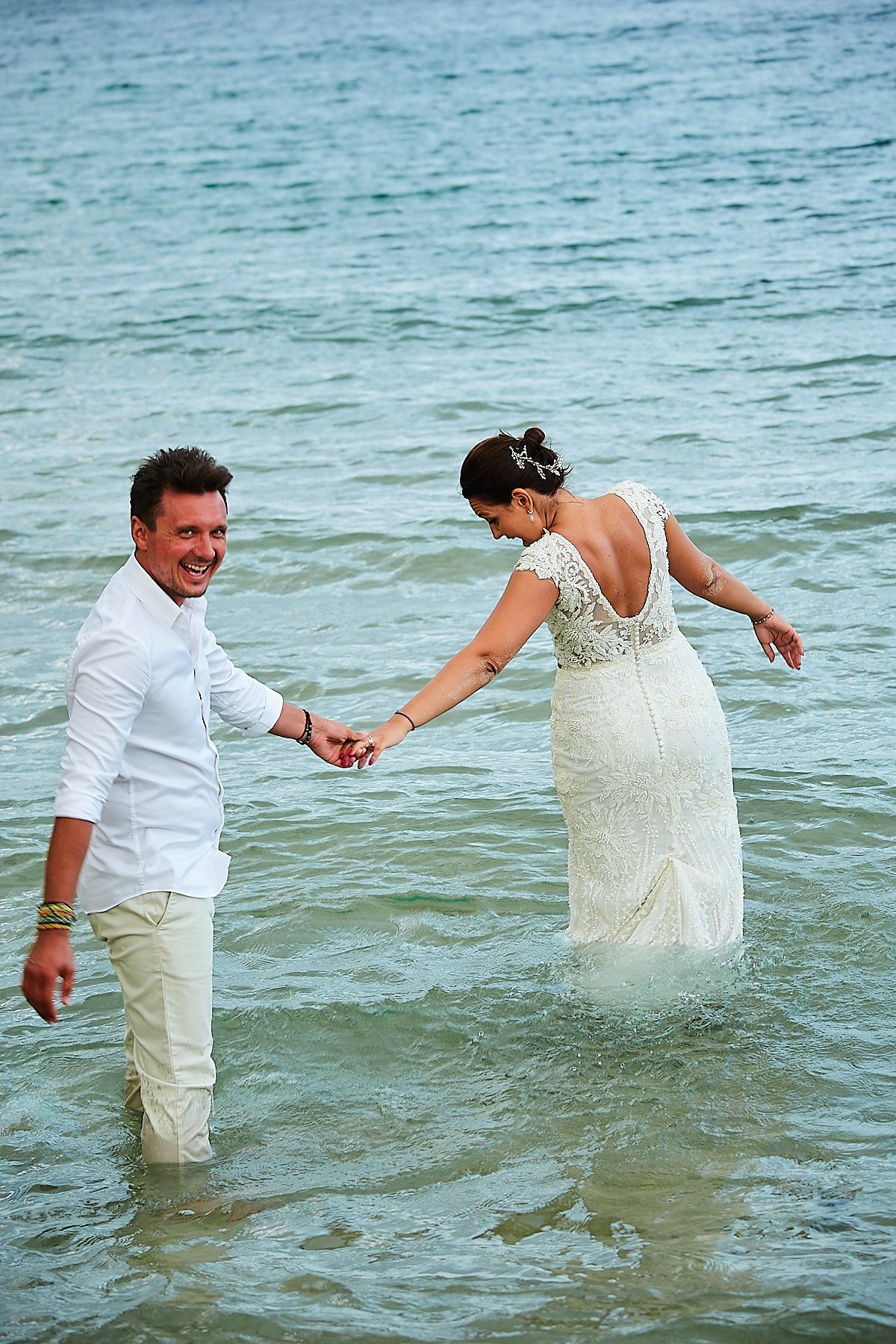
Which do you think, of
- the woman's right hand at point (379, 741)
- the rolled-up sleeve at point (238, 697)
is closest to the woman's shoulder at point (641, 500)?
the woman's right hand at point (379, 741)

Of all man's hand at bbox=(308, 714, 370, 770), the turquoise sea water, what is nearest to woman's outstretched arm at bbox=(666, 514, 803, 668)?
the turquoise sea water

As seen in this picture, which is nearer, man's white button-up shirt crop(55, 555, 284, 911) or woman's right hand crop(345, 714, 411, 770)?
man's white button-up shirt crop(55, 555, 284, 911)

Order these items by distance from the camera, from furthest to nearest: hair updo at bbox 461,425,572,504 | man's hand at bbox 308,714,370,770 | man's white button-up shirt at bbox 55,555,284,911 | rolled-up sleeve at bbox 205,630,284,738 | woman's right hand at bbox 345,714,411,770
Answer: man's hand at bbox 308,714,370,770 < woman's right hand at bbox 345,714,411,770 < hair updo at bbox 461,425,572,504 < rolled-up sleeve at bbox 205,630,284,738 < man's white button-up shirt at bbox 55,555,284,911

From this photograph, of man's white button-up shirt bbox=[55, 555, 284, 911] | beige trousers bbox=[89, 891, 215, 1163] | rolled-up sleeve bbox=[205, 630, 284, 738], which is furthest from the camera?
rolled-up sleeve bbox=[205, 630, 284, 738]

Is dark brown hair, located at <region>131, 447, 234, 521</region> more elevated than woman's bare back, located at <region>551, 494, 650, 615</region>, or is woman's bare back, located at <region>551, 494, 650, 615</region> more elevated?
dark brown hair, located at <region>131, 447, 234, 521</region>

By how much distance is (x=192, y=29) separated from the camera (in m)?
65.6

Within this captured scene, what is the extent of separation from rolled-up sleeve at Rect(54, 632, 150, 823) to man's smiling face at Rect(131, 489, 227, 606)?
0.78 ft

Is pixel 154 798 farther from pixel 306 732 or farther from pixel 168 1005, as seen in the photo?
pixel 306 732

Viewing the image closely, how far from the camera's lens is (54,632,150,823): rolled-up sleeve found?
3.98 metres

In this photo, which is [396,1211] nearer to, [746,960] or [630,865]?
[630,865]

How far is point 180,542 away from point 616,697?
165 cm

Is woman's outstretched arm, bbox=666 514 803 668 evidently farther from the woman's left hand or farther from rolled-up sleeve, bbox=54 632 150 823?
rolled-up sleeve, bbox=54 632 150 823

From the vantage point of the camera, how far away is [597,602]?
5.02m

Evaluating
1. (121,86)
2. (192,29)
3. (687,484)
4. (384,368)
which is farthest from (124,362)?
(192,29)
